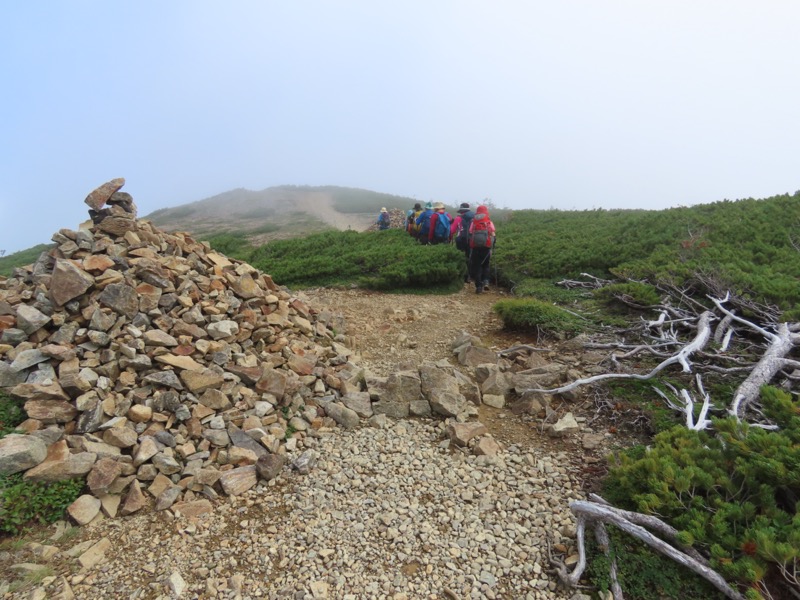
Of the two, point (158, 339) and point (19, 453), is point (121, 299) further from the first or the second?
point (19, 453)

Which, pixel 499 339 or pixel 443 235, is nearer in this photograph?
pixel 499 339

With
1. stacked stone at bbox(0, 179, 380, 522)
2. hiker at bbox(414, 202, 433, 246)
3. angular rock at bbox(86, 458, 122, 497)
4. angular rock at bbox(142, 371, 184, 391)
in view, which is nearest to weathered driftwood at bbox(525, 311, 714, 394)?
stacked stone at bbox(0, 179, 380, 522)

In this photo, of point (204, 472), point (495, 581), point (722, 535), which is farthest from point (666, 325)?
point (204, 472)

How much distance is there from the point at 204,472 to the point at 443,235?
13806 mm

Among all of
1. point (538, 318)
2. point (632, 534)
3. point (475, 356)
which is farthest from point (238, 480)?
point (538, 318)

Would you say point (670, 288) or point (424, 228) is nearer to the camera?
point (670, 288)

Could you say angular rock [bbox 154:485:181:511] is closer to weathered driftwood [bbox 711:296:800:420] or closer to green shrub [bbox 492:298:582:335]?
weathered driftwood [bbox 711:296:800:420]

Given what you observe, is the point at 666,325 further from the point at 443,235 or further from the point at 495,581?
the point at 443,235

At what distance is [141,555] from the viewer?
391 centimetres

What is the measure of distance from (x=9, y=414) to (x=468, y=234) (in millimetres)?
11097

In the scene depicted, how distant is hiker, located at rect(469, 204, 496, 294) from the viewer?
1229cm

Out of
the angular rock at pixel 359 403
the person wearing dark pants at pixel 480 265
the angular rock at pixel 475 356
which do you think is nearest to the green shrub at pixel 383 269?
the person wearing dark pants at pixel 480 265

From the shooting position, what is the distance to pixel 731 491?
11.5 feet

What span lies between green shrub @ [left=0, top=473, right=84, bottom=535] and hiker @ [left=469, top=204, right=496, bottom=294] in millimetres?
10326
